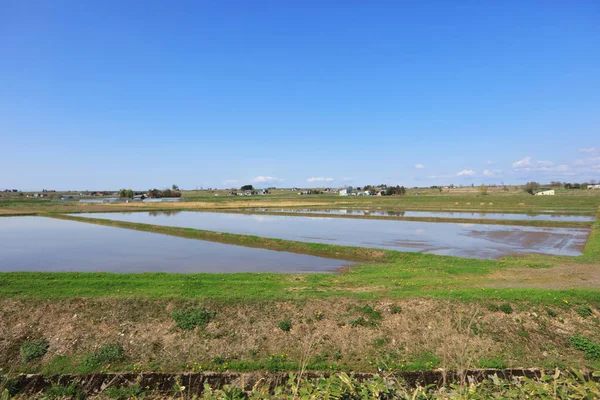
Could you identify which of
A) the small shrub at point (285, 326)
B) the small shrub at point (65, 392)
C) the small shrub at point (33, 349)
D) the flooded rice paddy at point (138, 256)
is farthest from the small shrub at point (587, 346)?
the small shrub at point (33, 349)

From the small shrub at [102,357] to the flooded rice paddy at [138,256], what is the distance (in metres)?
9.76

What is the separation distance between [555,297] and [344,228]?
28295mm

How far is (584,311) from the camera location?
1212cm

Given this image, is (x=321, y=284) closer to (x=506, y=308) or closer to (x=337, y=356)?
(x=337, y=356)

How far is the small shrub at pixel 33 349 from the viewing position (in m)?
10.5

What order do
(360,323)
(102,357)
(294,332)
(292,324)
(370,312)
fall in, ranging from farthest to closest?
1. (370,312)
2. (292,324)
3. (360,323)
4. (294,332)
5. (102,357)

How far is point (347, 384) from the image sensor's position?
4438mm

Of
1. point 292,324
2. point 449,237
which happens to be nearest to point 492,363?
point 292,324

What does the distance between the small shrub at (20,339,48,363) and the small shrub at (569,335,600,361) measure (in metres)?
16.8

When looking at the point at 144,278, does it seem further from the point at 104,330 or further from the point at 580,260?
the point at 580,260

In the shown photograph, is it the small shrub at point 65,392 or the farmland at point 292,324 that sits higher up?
the farmland at point 292,324

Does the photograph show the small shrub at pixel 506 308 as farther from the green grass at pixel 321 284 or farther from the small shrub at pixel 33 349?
the small shrub at pixel 33 349

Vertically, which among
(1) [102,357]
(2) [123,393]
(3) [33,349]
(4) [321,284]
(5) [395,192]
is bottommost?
(2) [123,393]

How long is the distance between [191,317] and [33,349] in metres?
4.74
